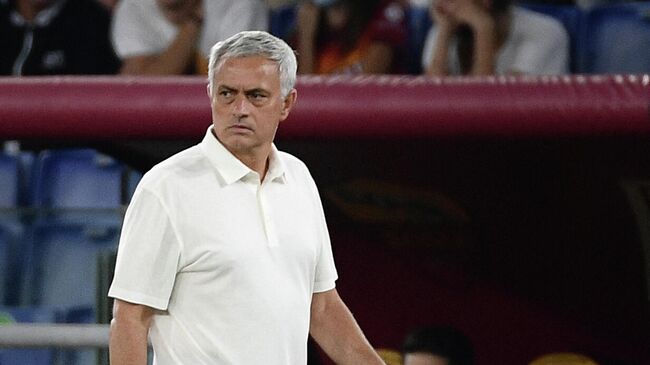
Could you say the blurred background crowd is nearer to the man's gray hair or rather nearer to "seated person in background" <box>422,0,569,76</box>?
"seated person in background" <box>422,0,569,76</box>

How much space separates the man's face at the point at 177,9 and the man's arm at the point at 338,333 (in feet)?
7.38

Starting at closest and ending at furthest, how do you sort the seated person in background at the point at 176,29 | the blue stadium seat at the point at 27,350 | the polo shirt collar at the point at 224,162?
the polo shirt collar at the point at 224,162 < the blue stadium seat at the point at 27,350 < the seated person in background at the point at 176,29

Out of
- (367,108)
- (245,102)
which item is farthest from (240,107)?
(367,108)

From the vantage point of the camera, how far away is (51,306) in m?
3.40

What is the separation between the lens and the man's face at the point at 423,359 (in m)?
3.50

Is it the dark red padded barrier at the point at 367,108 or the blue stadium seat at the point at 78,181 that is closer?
the dark red padded barrier at the point at 367,108

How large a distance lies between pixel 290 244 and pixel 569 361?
1.87 meters

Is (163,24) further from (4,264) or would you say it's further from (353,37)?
(4,264)

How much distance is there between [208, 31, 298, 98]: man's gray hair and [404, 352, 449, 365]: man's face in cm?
161

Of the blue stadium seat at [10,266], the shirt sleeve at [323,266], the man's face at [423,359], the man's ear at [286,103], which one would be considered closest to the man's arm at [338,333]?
the shirt sleeve at [323,266]

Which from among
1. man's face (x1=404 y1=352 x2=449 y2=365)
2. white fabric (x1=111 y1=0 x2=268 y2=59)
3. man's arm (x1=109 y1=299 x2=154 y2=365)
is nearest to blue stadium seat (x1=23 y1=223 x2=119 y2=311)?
man's face (x1=404 y1=352 x2=449 y2=365)

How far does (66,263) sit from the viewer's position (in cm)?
335

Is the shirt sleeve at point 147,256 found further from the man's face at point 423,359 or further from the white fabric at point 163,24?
the white fabric at point 163,24

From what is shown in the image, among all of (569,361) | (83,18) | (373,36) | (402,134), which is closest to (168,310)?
(402,134)
